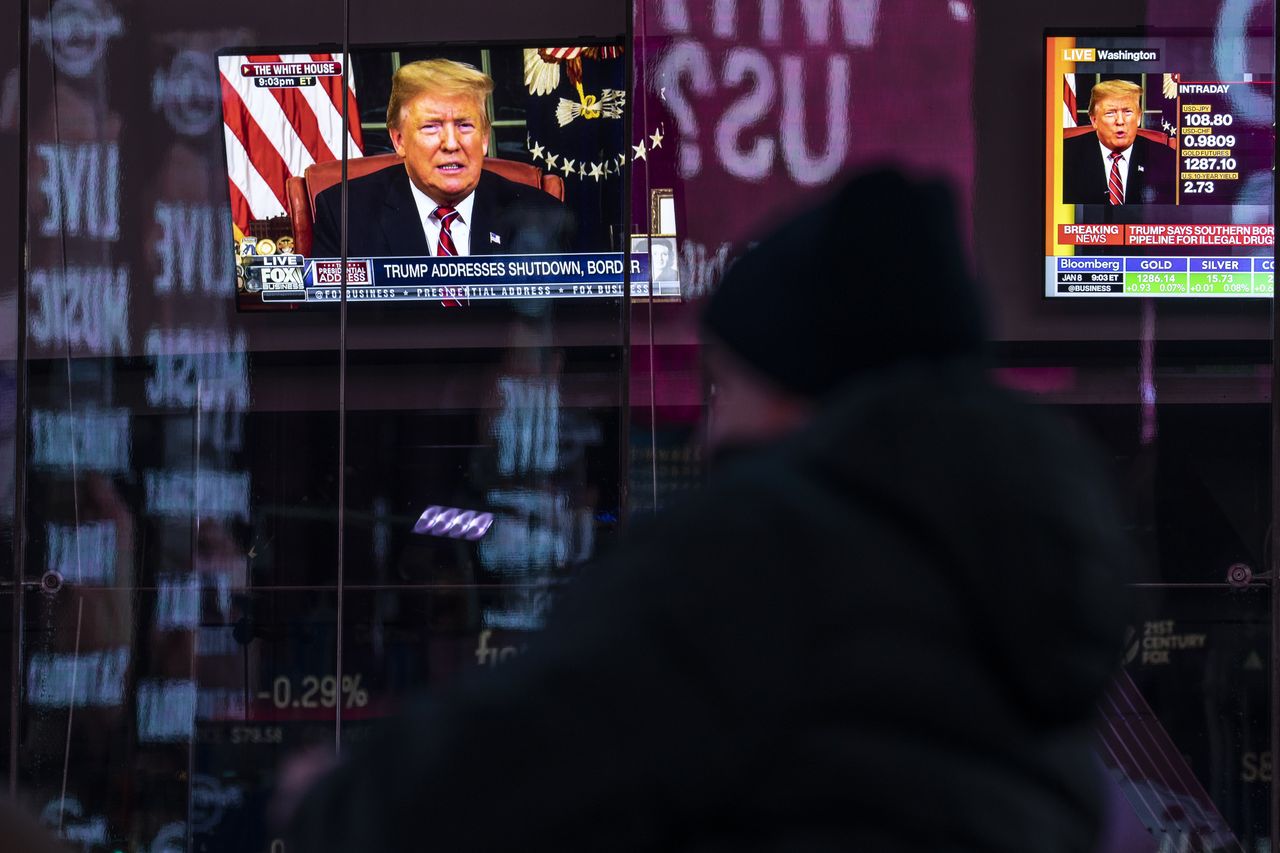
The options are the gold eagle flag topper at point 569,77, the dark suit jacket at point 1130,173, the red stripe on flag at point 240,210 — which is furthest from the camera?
the red stripe on flag at point 240,210

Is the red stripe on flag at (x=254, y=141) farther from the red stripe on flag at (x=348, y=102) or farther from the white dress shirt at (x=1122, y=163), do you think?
the white dress shirt at (x=1122, y=163)

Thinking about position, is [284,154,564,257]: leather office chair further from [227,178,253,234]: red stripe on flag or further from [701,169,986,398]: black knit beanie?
[701,169,986,398]: black knit beanie

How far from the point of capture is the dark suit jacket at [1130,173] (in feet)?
Result: 17.6

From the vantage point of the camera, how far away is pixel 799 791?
43.1 inches

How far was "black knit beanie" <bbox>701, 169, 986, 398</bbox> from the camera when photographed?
4.00ft

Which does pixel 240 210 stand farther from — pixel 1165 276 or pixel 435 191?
pixel 1165 276

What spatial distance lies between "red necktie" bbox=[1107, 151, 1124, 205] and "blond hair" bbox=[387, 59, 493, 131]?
2.40 meters

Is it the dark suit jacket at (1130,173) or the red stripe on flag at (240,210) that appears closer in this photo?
the dark suit jacket at (1130,173)

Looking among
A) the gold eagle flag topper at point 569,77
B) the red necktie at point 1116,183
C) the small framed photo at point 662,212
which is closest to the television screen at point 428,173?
the gold eagle flag topper at point 569,77

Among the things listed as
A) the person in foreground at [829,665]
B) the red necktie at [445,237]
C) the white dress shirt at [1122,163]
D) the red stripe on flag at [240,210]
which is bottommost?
the person in foreground at [829,665]

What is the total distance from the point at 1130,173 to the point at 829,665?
4.76 meters

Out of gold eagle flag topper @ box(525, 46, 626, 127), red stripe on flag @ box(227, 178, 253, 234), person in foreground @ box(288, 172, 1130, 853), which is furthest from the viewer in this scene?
red stripe on flag @ box(227, 178, 253, 234)

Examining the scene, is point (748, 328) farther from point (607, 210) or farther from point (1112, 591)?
point (607, 210)

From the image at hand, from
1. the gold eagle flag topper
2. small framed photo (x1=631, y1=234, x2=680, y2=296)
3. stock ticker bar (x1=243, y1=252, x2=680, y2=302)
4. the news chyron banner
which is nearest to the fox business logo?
stock ticker bar (x1=243, y1=252, x2=680, y2=302)
